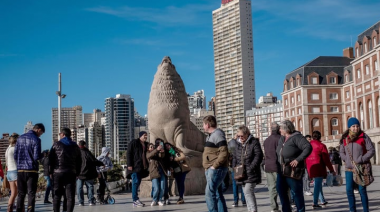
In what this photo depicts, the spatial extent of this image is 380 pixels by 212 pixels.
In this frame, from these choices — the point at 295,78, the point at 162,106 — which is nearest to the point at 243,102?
the point at 295,78

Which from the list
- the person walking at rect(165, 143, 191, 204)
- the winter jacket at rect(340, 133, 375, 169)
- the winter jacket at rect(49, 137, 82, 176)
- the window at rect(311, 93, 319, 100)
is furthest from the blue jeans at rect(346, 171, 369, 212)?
the window at rect(311, 93, 319, 100)

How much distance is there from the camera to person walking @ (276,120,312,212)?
8039mm

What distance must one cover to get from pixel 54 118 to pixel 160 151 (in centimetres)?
10429

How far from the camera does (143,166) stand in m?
12.5

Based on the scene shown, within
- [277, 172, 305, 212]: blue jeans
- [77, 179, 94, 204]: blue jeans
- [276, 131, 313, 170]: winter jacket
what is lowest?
[77, 179, 94, 204]: blue jeans

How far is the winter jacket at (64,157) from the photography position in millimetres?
9414

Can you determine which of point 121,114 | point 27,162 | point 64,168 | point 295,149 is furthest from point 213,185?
point 121,114

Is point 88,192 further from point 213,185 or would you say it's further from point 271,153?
point 213,185

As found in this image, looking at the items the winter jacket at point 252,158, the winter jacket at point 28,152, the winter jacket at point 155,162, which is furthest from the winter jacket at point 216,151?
the winter jacket at point 155,162

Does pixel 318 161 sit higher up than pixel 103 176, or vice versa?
pixel 318 161

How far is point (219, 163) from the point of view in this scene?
809 centimetres

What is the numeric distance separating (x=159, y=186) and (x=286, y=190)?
468 cm

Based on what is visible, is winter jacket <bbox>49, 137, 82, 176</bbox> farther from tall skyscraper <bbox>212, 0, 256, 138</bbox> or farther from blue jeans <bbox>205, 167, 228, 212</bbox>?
tall skyscraper <bbox>212, 0, 256, 138</bbox>

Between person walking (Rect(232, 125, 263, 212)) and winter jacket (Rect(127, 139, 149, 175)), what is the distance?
409 cm
